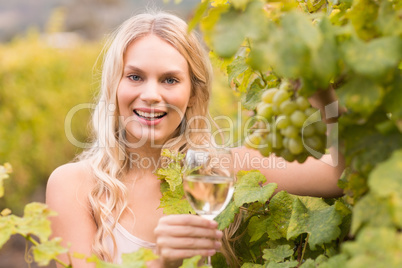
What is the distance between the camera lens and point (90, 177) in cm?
217

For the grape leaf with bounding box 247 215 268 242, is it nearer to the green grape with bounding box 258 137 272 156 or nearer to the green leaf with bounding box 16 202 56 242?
the green grape with bounding box 258 137 272 156

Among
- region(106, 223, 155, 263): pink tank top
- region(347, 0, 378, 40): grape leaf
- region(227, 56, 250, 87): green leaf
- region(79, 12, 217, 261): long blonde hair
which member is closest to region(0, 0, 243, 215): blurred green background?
region(79, 12, 217, 261): long blonde hair

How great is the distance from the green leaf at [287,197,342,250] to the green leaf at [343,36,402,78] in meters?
0.55

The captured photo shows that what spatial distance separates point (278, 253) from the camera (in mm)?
1398

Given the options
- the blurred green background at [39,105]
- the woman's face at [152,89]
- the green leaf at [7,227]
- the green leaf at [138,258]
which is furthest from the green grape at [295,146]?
the blurred green background at [39,105]

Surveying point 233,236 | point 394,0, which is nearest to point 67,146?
point 233,236

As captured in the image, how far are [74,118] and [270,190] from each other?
6.90m

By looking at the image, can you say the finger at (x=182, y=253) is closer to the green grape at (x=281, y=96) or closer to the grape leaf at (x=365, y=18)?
the green grape at (x=281, y=96)

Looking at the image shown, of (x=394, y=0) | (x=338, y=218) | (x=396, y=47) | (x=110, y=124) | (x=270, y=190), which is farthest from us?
(x=110, y=124)

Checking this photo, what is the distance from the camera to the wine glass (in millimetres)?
1278

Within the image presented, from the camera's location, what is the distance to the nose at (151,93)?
6.57ft

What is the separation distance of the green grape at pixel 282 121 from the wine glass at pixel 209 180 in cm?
33

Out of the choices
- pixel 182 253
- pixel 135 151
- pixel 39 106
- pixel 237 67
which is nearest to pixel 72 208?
pixel 135 151

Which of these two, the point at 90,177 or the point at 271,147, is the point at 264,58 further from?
the point at 90,177
